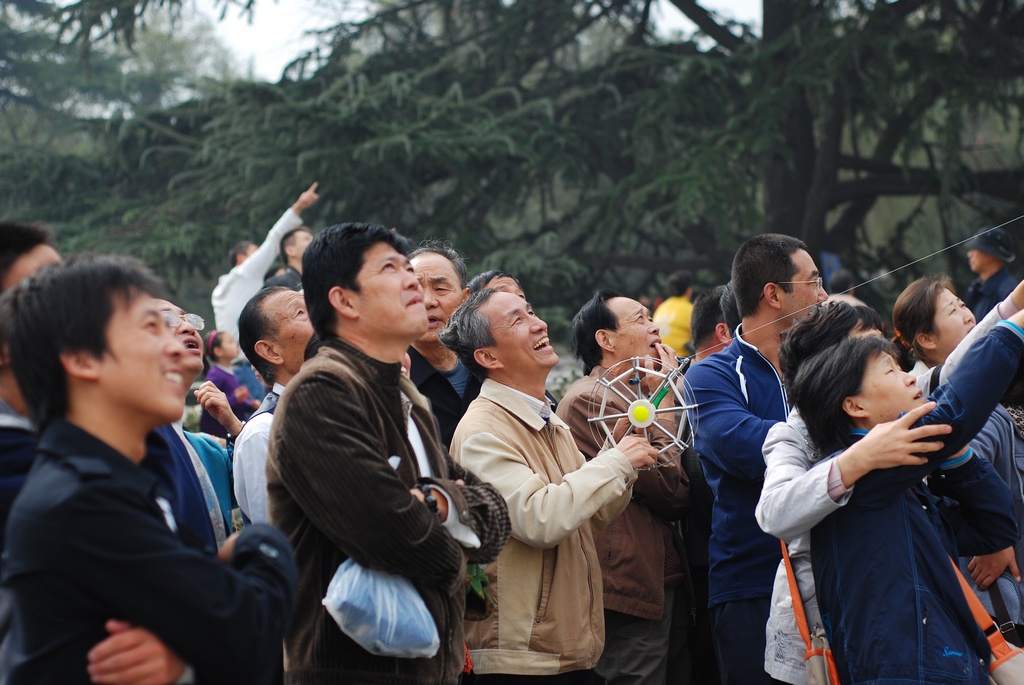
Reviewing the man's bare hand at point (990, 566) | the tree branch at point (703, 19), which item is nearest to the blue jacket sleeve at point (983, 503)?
the man's bare hand at point (990, 566)

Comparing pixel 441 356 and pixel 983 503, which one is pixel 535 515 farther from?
pixel 983 503

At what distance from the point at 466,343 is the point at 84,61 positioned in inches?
408

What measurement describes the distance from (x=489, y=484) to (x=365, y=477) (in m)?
0.55

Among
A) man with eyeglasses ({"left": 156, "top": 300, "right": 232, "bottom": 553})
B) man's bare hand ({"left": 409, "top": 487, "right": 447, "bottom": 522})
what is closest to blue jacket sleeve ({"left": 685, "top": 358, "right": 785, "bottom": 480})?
man's bare hand ({"left": 409, "top": 487, "right": 447, "bottom": 522})

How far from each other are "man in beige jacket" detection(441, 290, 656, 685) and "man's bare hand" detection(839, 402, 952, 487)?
76cm

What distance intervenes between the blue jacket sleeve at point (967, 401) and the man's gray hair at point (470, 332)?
1.35m

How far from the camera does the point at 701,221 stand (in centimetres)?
1176

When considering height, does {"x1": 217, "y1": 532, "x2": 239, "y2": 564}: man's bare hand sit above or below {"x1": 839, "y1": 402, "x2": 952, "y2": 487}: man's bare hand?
below

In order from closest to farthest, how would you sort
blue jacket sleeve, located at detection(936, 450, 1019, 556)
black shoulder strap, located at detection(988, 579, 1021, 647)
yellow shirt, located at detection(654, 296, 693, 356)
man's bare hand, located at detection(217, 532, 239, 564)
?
1. man's bare hand, located at detection(217, 532, 239, 564)
2. blue jacket sleeve, located at detection(936, 450, 1019, 556)
3. black shoulder strap, located at detection(988, 579, 1021, 647)
4. yellow shirt, located at detection(654, 296, 693, 356)

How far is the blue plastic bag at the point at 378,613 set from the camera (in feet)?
7.23

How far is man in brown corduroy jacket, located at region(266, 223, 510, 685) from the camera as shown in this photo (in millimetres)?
2240

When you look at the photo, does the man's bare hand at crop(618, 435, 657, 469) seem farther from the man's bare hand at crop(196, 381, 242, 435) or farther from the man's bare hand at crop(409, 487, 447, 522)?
the man's bare hand at crop(196, 381, 242, 435)

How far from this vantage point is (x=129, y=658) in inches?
67.5

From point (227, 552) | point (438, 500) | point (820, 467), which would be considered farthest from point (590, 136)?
point (227, 552)
